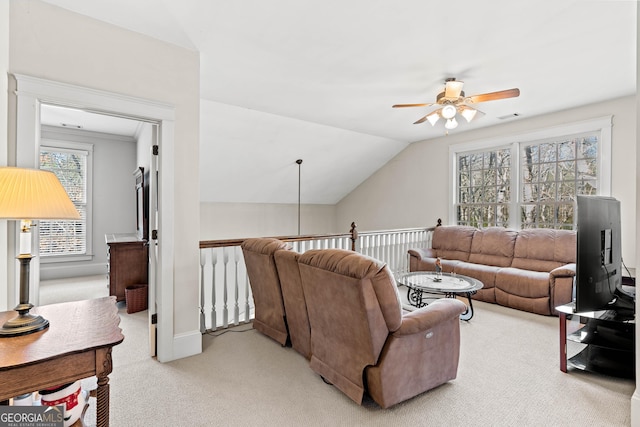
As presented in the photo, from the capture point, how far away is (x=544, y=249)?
4.38m

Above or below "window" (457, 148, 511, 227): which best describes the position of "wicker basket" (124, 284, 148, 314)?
below

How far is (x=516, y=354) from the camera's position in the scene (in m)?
2.80

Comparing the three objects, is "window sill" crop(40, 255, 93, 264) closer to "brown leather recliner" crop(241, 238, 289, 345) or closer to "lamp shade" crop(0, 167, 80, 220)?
"brown leather recliner" crop(241, 238, 289, 345)

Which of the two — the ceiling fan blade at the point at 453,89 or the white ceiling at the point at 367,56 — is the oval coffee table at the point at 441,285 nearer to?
the ceiling fan blade at the point at 453,89

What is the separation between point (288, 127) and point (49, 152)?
4.33m

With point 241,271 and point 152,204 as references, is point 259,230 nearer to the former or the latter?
point 241,271

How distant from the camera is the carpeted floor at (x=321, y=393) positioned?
1.94m

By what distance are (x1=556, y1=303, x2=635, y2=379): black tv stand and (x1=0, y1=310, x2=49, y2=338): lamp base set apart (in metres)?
3.23

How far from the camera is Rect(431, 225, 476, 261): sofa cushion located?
5207 millimetres

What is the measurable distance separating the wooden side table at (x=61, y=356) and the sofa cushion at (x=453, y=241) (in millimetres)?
4928

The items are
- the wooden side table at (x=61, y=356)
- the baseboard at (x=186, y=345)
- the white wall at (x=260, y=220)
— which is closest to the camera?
the wooden side table at (x=61, y=356)

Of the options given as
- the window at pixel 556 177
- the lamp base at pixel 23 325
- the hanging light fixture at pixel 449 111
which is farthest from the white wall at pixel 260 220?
the lamp base at pixel 23 325

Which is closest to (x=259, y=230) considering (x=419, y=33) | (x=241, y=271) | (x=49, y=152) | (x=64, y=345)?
(x=241, y=271)

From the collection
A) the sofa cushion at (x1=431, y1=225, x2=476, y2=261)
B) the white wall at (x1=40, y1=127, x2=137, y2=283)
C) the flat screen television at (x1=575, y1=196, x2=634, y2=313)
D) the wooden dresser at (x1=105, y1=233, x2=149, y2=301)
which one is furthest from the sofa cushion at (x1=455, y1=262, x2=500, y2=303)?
the white wall at (x1=40, y1=127, x2=137, y2=283)
